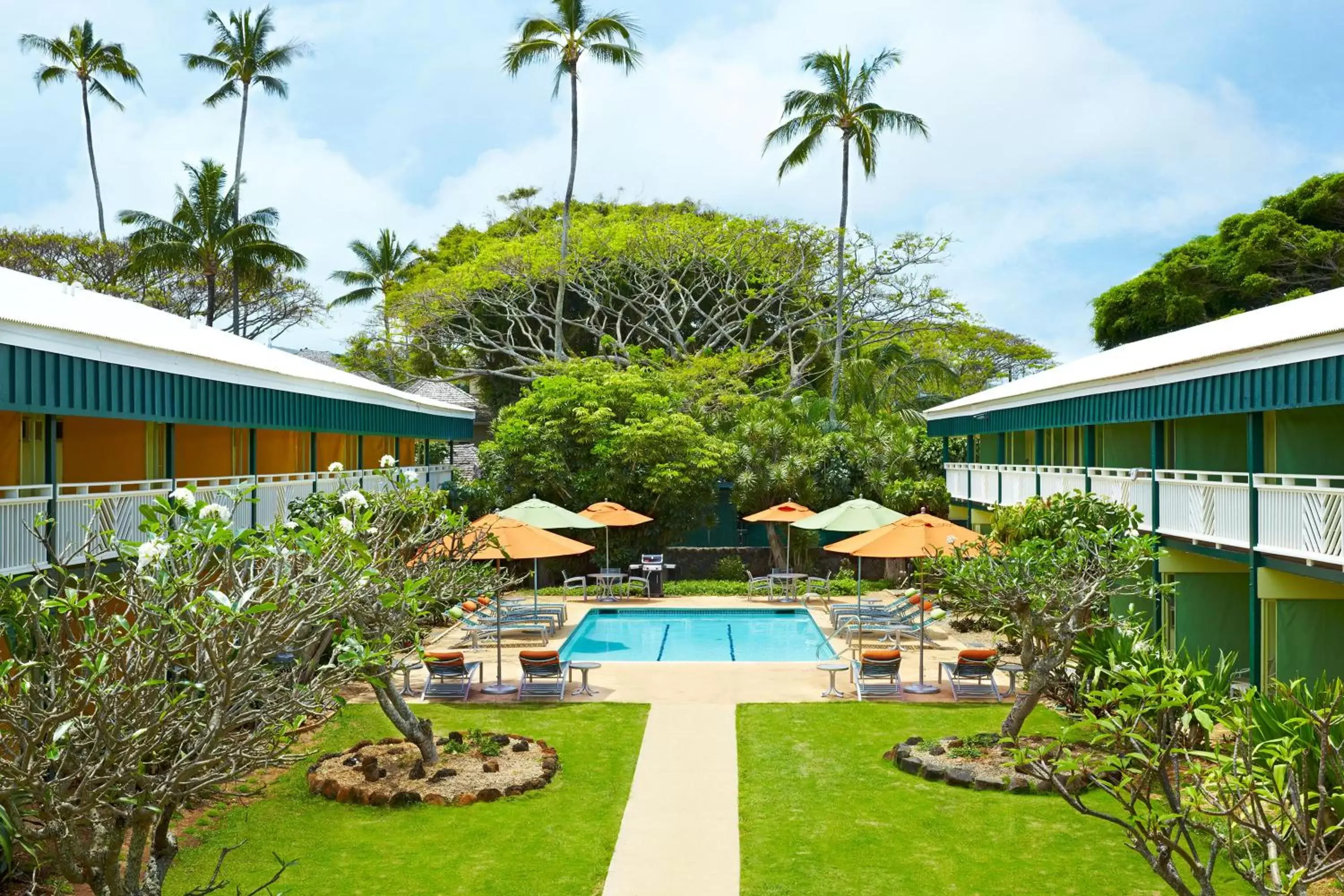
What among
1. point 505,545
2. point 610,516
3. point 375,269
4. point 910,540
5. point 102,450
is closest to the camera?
point 102,450

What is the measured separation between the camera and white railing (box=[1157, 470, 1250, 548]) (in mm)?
15000

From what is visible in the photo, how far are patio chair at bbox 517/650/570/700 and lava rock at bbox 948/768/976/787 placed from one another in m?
6.61

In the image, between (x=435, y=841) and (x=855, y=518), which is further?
(x=855, y=518)

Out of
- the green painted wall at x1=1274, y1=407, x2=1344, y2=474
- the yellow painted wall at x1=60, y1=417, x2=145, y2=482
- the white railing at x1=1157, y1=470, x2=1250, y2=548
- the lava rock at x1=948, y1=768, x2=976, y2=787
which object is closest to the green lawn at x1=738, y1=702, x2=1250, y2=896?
the lava rock at x1=948, y1=768, x2=976, y2=787

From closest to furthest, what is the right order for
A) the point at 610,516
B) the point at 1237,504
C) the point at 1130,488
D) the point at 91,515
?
the point at 91,515
the point at 1237,504
the point at 1130,488
the point at 610,516

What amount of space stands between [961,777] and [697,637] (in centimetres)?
1204

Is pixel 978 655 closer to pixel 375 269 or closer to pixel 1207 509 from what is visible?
pixel 1207 509

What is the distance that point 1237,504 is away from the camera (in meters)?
15.1

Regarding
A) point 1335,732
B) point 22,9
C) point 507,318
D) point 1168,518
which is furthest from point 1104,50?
point 22,9

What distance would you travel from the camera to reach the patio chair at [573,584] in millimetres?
27641

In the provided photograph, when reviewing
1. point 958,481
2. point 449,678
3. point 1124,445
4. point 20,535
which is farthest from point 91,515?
point 958,481

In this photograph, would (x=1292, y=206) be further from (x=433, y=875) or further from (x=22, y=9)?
(x=22, y=9)

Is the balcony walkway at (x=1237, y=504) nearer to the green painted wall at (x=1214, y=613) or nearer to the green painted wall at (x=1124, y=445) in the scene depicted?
the green painted wall at (x=1124, y=445)

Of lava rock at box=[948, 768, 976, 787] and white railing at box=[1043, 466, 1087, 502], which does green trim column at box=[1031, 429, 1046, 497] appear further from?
lava rock at box=[948, 768, 976, 787]
